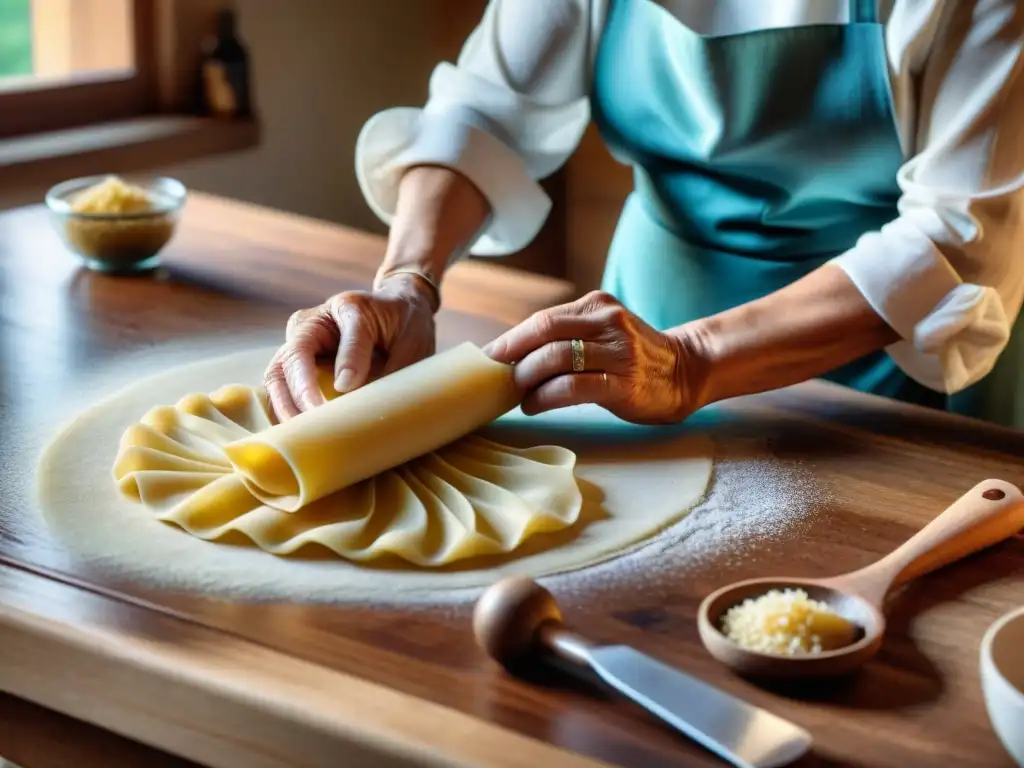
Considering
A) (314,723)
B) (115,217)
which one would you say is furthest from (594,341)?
(115,217)

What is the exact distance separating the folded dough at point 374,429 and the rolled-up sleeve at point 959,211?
421 mm

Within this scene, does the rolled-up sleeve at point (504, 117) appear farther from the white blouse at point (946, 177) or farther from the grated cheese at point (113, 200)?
the grated cheese at point (113, 200)

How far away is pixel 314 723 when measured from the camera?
0.82m

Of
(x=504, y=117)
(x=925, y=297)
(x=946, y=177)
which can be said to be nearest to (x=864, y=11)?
(x=946, y=177)

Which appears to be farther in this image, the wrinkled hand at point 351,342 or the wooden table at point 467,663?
the wrinkled hand at point 351,342

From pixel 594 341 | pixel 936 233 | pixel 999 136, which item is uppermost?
pixel 999 136

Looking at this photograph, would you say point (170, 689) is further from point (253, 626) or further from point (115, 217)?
point (115, 217)

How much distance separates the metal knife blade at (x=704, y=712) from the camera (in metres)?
0.78

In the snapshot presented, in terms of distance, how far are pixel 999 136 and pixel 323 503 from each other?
30.4 inches

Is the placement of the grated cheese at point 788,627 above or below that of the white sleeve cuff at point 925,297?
below

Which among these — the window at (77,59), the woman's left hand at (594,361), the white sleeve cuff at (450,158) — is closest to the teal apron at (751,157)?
the white sleeve cuff at (450,158)

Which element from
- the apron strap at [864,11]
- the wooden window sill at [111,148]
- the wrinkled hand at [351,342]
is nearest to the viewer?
the wrinkled hand at [351,342]

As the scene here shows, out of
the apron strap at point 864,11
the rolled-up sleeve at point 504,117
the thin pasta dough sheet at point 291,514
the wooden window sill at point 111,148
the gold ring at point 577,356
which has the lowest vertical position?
the wooden window sill at point 111,148

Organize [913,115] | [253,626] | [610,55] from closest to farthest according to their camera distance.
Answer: [253,626] → [913,115] → [610,55]
